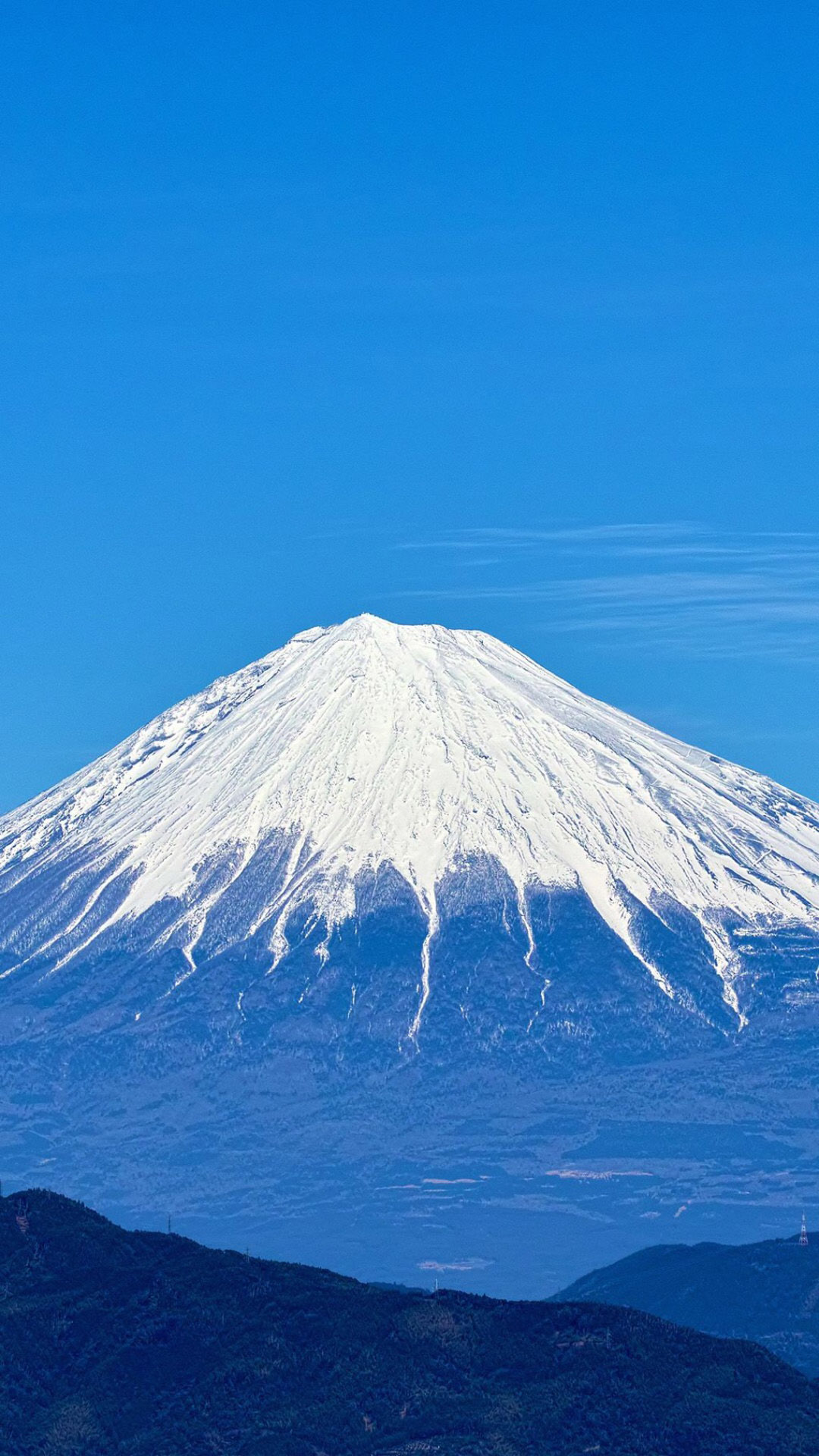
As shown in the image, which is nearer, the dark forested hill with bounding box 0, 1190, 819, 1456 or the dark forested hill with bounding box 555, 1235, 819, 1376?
the dark forested hill with bounding box 0, 1190, 819, 1456

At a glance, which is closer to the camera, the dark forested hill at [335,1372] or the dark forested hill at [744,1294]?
the dark forested hill at [335,1372]

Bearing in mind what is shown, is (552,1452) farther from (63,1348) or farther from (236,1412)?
(63,1348)

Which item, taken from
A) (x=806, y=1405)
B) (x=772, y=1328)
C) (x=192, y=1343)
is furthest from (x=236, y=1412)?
(x=772, y=1328)

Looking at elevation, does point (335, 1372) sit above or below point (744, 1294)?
below

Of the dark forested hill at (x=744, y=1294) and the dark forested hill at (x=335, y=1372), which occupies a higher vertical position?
the dark forested hill at (x=744, y=1294)
